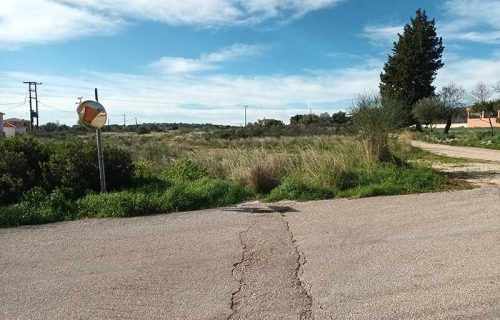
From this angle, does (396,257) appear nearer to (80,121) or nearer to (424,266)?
(424,266)

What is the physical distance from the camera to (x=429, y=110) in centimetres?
4753

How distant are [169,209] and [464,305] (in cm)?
557

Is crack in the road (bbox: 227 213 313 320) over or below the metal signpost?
below

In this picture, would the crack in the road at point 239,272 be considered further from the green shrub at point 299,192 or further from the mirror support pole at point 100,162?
the mirror support pole at point 100,162

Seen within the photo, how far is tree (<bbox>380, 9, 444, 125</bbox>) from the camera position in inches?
2203

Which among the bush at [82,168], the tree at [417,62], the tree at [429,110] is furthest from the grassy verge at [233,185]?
the tree at [417,62]

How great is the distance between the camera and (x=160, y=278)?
495 centimetres

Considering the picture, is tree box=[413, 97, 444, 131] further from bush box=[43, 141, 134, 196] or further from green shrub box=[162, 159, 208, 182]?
bush box=[43, 141, 134, 196]

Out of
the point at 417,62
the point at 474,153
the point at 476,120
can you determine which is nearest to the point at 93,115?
the point at 474,153

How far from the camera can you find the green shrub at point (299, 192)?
924 centimetres

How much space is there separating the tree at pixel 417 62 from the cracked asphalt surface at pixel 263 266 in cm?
5128

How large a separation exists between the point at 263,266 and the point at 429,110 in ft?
152

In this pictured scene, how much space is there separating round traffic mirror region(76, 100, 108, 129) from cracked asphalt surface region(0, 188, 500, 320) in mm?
2266

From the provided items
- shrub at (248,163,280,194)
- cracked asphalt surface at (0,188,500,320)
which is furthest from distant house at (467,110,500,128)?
cracked asphalt surface at (0,188,500,320)
